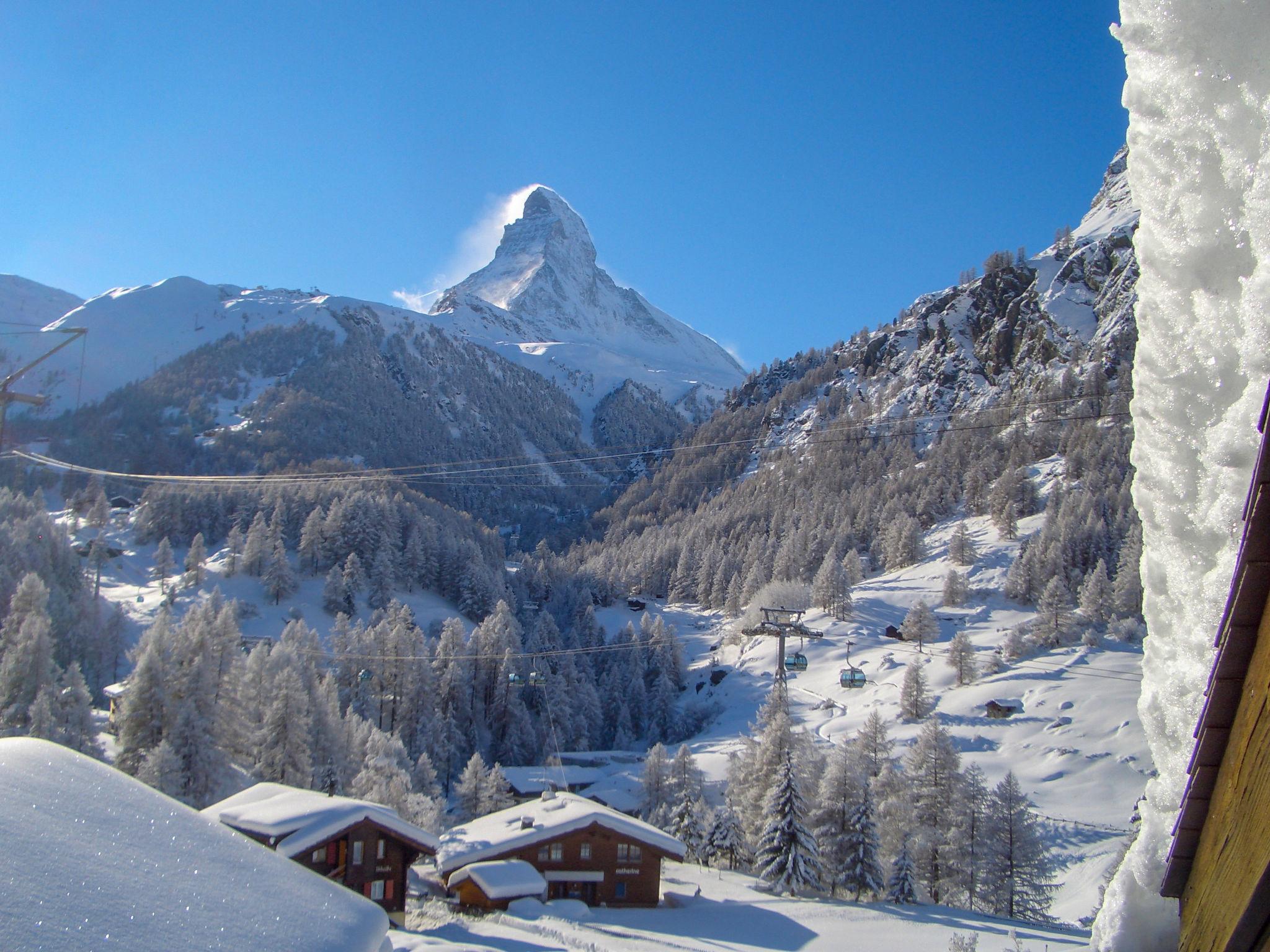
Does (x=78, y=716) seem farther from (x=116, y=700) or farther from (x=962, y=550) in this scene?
(x=962, y=550)

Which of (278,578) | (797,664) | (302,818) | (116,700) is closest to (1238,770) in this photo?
(797,664)

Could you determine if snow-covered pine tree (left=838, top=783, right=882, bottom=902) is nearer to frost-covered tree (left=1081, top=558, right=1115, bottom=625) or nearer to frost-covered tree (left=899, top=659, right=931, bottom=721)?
frost-covered tree (left=899, top=659, right=931, bottom=721)

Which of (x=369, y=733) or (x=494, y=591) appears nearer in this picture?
(x=369, y=733)

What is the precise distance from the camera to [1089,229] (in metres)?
181

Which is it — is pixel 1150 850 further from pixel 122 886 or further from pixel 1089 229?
pixel 1089 229

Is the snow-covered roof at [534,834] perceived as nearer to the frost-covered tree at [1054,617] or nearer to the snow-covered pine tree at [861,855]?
the snow-covered pine tree at [861,855]

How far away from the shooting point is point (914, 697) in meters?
63.9

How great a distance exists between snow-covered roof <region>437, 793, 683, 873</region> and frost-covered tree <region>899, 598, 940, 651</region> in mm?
51749

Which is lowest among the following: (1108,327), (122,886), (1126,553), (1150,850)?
(122,886)

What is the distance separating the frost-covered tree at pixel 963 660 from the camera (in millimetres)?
68544

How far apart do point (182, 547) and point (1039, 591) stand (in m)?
90.9

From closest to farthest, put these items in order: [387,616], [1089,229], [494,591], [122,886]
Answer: [122,886], [387,616], [494,591], [1089,229]

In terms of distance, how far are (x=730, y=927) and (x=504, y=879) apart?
795cm

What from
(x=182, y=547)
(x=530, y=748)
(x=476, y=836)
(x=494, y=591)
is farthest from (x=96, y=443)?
(x=476, y=836)
